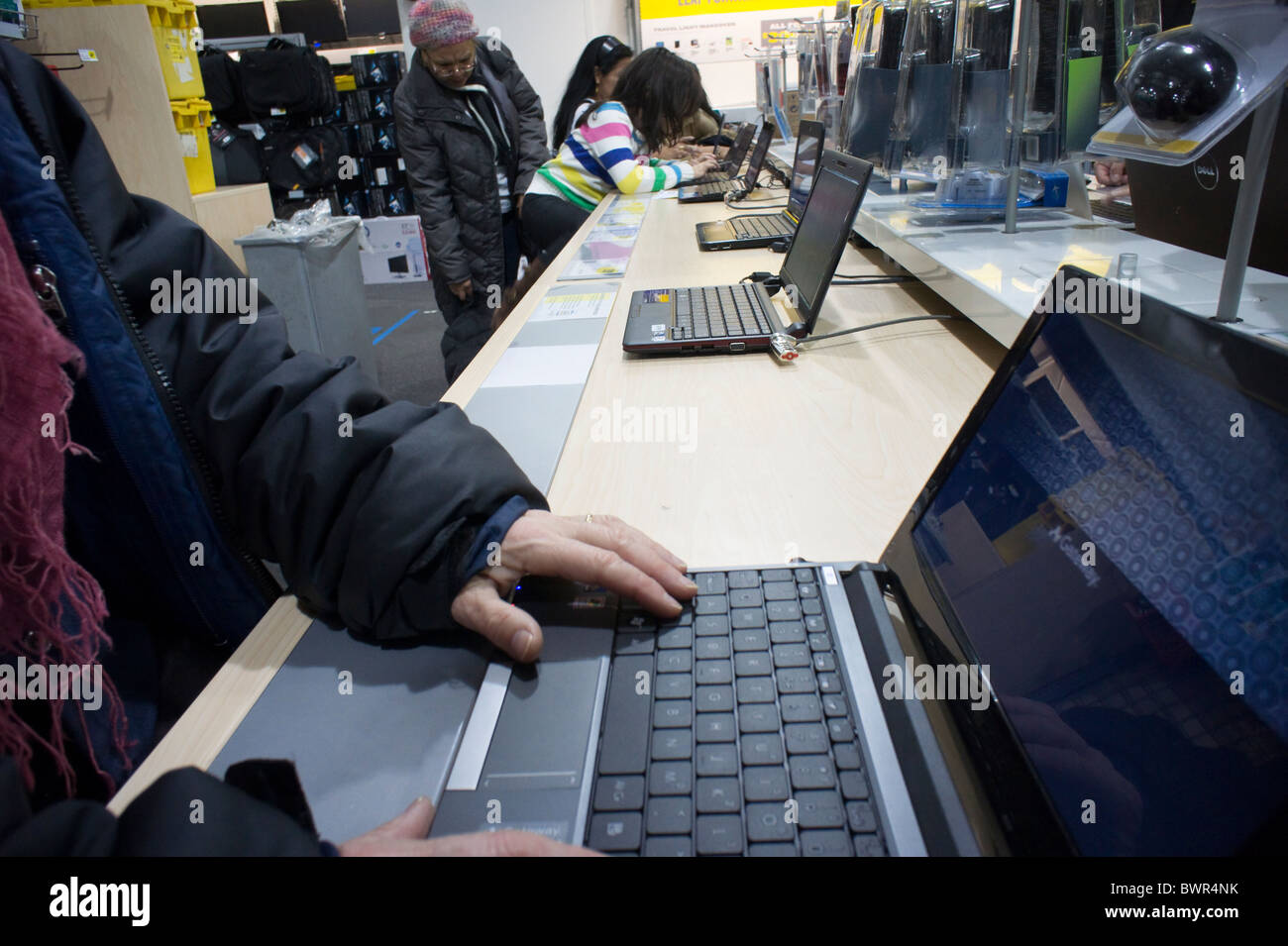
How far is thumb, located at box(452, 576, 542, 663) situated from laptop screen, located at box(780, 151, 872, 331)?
2.27 feet

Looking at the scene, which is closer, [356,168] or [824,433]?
[824,433]

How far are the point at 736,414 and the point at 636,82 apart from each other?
2634 mm

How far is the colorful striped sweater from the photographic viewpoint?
2713 millimetres

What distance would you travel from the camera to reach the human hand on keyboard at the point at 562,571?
0.51 meters

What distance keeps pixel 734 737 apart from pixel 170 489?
51cm

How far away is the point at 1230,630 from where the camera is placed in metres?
0.30

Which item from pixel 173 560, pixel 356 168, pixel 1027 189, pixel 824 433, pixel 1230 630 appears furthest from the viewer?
pixel 356 168

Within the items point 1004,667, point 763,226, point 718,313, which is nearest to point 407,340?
point 763,226

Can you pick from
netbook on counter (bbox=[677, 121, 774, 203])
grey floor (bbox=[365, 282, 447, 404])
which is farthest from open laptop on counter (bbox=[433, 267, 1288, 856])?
grey floor (bbox=[365, 282, 447, 404])

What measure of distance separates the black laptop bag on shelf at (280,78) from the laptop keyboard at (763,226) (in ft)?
13.4

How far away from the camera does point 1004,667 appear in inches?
15.7
